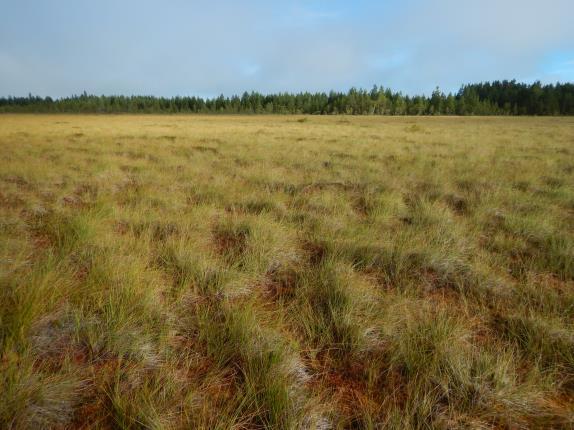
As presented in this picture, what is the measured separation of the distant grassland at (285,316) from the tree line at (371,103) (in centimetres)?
9576

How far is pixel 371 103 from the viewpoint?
3706 inches

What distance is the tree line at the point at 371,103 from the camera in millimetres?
86062

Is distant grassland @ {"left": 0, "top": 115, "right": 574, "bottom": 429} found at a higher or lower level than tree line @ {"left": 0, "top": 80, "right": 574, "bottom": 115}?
lower

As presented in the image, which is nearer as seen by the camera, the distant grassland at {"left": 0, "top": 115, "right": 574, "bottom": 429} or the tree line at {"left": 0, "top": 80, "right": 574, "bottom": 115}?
the distant grassland at {"left": 0, "top": 115, "right": 574, "bottom": 429}

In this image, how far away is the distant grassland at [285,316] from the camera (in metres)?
1.64

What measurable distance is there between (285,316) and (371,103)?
330ft

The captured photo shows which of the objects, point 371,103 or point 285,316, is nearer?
point 285,316

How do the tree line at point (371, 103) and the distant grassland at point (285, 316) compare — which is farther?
the tree line at point (371, 103)

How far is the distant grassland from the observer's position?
164 centimetres

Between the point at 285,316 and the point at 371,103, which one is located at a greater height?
the point at 371,103

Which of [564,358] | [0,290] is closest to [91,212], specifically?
[0,290]

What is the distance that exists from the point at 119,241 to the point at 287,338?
7.24ft

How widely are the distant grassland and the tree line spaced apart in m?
95.8

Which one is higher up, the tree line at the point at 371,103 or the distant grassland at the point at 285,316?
the tree line at the point at 371,103
